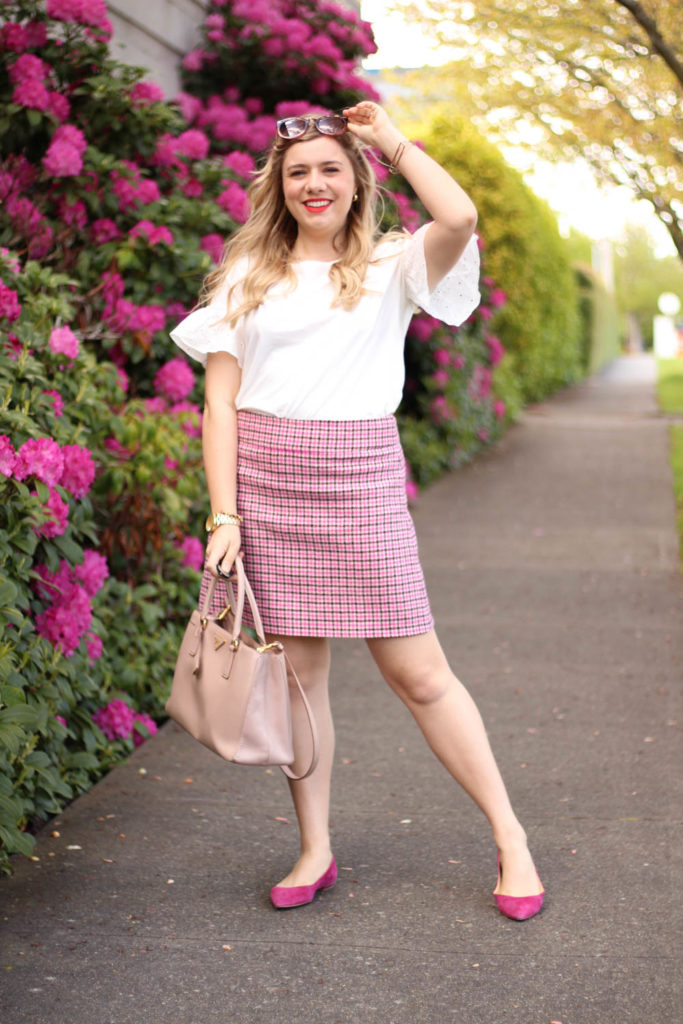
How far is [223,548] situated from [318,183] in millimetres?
889

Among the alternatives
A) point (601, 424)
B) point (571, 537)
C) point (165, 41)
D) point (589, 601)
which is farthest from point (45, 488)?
point (601, 424)

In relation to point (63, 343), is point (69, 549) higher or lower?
lower

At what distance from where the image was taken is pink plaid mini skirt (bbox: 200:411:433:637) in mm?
2795

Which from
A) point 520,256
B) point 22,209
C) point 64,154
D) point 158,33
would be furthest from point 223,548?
point 520,256

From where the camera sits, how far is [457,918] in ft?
9.46

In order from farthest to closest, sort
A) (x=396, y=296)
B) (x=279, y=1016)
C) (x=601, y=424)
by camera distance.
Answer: (x=601, y=424) < (x=396, y=296) < (x=279, y=1016)

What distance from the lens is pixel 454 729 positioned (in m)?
2.87

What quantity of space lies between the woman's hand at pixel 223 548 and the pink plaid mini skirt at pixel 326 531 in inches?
3.5

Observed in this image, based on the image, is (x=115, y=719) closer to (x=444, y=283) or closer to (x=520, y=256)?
(x=444, y=283)

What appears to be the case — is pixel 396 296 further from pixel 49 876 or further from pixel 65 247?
pixel 65 247

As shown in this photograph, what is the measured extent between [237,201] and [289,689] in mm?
3037

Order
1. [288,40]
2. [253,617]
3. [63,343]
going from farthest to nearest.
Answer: [288,40] → [63,343] → [253,617]

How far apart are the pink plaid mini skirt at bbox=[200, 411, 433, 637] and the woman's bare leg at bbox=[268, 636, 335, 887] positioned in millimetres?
140

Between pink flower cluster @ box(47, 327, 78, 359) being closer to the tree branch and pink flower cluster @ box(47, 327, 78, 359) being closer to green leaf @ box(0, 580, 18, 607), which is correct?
green leaf @ box(0, 580, 18, 607)
